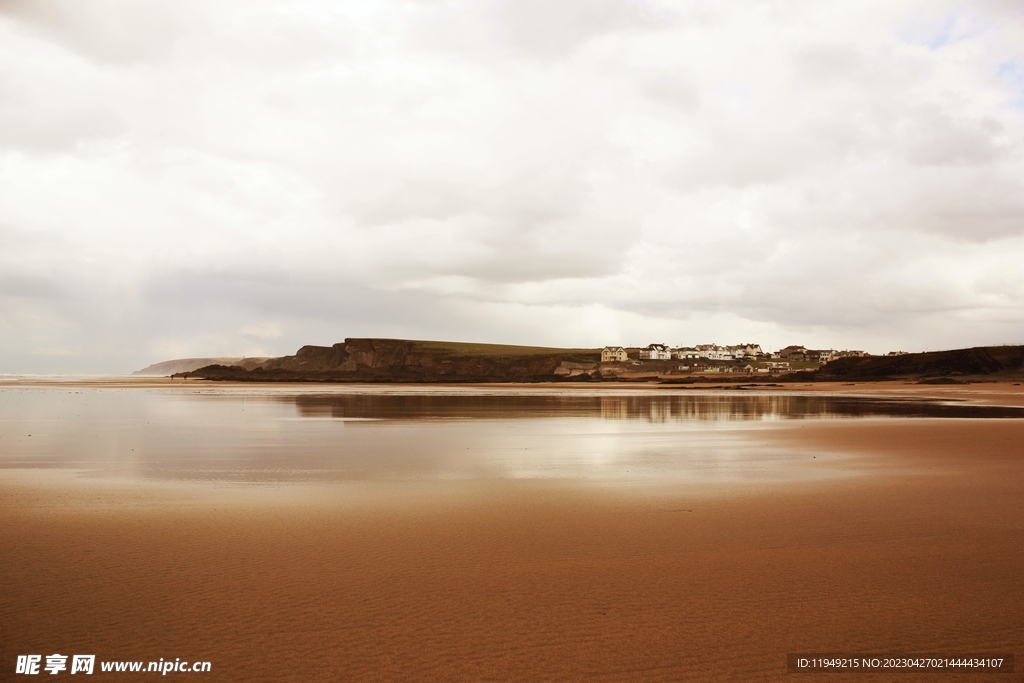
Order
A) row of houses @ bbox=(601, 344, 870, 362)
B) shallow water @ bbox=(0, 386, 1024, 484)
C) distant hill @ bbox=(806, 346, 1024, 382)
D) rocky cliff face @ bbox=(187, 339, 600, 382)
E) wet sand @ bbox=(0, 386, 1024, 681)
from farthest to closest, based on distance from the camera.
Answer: row of houses @ bbox=(601, 344, 870, 362) < rocky cliff face @ bbox=(187, 339, 600, 382) < distant hill @ bbox=(806, 346, 1024, 382) < shallow water @ bbox=(0, 386, 1024, 484) < wet sand @ bbox=(0, 386, 1024, 681)

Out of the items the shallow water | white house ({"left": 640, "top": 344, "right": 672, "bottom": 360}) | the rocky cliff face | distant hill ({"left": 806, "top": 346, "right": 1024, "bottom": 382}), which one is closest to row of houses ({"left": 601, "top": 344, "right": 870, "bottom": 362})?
white house ({"left": 640, "top": 344, "right": 672, "bottom": 360})

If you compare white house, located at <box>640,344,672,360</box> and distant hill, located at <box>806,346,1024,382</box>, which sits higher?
white house, located at <box>640,344,672,360</box>

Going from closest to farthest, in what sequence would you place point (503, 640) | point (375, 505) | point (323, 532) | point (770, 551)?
point (503, 640) → point (770, 551) → point (323, 532) → point (375, 505)

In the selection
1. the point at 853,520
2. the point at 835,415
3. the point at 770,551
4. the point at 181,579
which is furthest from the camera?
the point at 835,415

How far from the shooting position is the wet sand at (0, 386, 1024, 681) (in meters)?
4.53

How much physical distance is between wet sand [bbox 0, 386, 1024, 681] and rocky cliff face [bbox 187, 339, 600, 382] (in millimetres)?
94352

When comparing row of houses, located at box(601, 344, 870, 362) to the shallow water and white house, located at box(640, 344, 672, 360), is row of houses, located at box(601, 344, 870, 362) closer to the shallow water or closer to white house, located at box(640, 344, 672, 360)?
white house, located at box(640, 344, 672, 360)

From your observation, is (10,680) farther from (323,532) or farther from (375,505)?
(375,505)

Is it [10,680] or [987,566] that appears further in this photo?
[987,566]

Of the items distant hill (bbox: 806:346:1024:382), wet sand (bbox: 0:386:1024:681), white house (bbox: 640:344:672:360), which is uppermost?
white house (bbox: 640:344:672:360)

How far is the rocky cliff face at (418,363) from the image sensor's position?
355ft

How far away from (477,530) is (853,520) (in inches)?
190

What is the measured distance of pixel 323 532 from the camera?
7520 millimetres

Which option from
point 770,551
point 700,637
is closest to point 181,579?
point 700,637
